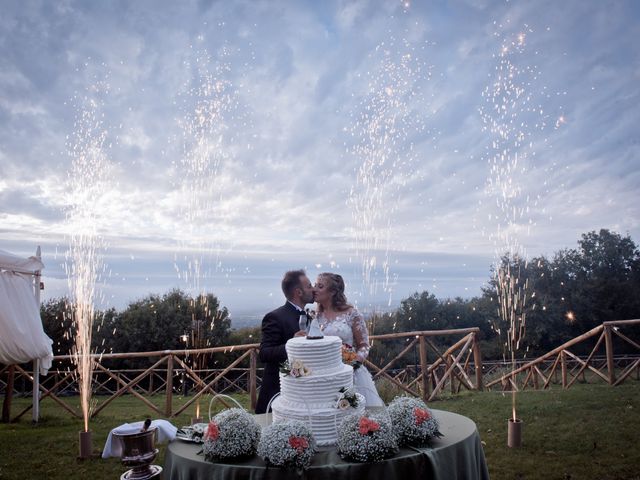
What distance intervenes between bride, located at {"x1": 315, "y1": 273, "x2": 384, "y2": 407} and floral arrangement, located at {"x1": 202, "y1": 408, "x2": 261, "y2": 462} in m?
1.82

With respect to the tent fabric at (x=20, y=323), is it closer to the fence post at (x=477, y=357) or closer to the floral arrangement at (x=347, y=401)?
the floral arrangement at (x=347, y=401)

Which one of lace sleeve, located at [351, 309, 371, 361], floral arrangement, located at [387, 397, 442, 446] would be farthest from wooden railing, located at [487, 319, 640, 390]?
floral arrangement, located at [387, 397, 442, 446]

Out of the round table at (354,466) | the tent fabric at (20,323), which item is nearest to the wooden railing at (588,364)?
the round table at (354,466)

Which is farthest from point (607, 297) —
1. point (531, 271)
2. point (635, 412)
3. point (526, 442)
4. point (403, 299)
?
point (526, 442)

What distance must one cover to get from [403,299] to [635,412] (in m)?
32.0

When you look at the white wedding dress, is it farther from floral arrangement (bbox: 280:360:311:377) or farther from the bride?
floral arrangement (bbox: 280:360:311:377)

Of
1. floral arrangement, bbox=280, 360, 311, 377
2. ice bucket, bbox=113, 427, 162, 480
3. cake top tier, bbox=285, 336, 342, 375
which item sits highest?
cake top tier, bbox=285, 336, 342, 375

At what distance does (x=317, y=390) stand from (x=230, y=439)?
2.14 feet

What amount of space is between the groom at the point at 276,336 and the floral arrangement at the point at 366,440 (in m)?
1.60

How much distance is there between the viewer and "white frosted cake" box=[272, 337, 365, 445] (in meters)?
2.96

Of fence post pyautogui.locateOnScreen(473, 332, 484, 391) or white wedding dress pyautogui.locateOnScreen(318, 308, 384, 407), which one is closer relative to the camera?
white wedding dress pyautogui.locateOnScreen(318, 308, 384, 407)

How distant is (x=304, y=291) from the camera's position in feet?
15.1

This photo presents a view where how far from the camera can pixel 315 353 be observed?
3105 millimetres

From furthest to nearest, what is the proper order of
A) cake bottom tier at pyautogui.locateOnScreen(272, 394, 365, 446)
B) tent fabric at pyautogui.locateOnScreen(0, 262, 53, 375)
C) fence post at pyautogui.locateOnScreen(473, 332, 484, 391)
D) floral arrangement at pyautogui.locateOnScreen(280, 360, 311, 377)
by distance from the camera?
1. fence post at pyautogui.locateOnScreen(473, 332, 484, 391)
2. tent fabric at pyautogui.locateOnScreen(0, 262, 53, 375)
3. floral arrangement at pyautogui.locateOnScreen(280, 360, 311, 377)
4. cake bottom tier at pyautogui.locateOnScreen(272, 394, 365, 446)
